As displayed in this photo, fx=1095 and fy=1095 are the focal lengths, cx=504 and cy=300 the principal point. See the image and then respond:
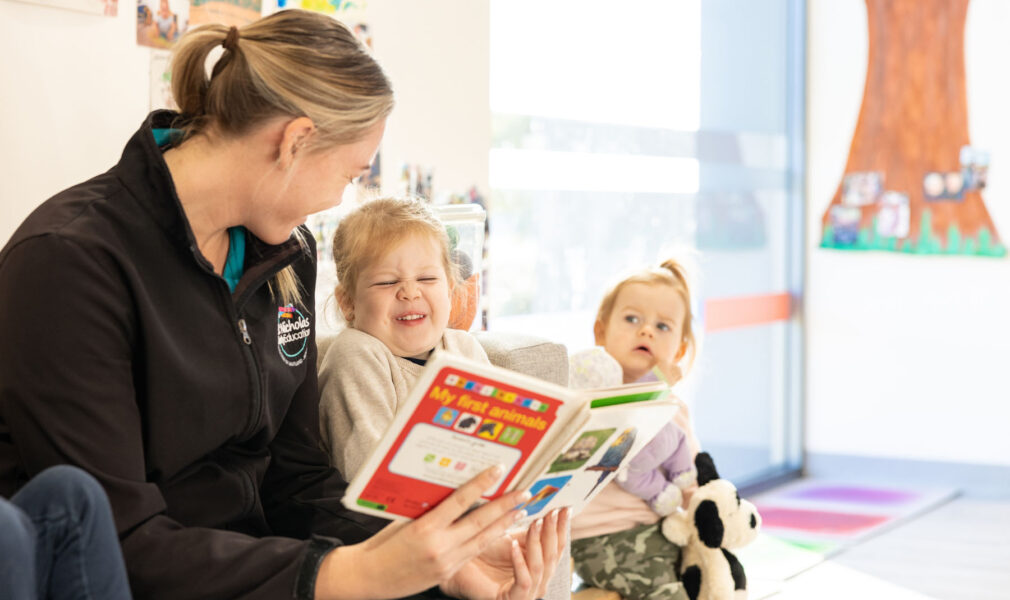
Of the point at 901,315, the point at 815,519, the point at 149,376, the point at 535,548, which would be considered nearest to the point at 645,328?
the point at 535,548

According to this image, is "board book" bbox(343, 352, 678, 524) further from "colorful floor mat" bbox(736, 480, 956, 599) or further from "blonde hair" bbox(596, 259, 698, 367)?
"colorful floor mat" bbox(736, 480, 956, 599)

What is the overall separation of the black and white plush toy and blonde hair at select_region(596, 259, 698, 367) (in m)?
0.40

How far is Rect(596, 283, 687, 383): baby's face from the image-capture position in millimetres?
2590

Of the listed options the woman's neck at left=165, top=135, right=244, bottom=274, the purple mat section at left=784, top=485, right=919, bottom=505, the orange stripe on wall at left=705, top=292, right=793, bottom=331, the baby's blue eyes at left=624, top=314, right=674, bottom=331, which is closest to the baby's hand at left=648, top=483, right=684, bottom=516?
the baby's blue eyes at left=624, top=314, right=674, bottom=331

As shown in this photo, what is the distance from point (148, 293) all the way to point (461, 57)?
5.62 ft

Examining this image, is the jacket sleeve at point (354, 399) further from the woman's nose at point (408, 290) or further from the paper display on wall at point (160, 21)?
the paper display on wall at point (160, 21)

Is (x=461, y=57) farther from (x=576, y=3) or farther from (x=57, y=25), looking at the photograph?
(x=57, y=25)

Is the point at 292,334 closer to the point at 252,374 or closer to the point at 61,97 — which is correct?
the point at 252,374

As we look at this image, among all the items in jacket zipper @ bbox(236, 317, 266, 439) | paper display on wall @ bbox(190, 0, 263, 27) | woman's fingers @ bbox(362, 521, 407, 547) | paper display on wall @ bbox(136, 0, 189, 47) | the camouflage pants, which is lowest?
the camouflage pants

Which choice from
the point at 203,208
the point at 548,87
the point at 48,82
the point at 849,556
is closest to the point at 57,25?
the point at 48,82

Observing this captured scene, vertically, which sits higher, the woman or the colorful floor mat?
the woman

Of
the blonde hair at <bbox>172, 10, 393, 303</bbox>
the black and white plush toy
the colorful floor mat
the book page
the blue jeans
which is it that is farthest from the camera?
the colorful floor mat

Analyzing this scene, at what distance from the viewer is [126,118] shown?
6.40 ft

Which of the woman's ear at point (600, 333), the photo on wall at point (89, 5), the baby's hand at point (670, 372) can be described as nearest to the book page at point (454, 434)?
the photo on wall at point (89, 5)
